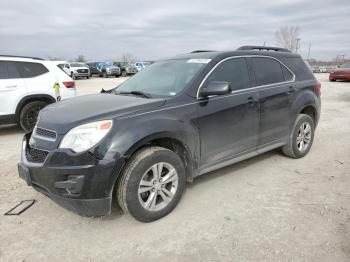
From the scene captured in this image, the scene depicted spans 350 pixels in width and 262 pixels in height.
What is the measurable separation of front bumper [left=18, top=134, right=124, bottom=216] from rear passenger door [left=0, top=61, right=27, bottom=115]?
4.78m

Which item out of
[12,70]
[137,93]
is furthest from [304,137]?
[12,70]

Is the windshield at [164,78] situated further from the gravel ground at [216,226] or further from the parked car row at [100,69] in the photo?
the parked car row at [100,69]

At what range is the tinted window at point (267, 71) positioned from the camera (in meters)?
4.52

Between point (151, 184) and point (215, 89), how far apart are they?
1.28m

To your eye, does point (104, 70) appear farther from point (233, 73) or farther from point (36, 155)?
point (36, 155)

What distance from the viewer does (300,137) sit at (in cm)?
529

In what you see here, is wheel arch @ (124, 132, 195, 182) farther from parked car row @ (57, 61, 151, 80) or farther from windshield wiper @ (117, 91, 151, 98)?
parked car row @ (57, 61, 151, 80)

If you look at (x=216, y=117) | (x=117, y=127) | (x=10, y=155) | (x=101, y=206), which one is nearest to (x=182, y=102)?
(x=216, y=117)

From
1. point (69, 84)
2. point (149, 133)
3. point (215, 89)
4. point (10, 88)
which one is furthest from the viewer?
point (69, 84)

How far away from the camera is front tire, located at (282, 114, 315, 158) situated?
5.11m

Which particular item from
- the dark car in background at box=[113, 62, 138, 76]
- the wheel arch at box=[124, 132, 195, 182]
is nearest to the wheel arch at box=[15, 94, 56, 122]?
the wheel arch at box=[124, 132, 195, 182]

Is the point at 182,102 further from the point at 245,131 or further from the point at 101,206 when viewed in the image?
the point at 101,206

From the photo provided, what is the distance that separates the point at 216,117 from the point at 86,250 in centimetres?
203

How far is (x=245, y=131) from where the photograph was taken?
13.8 ft
